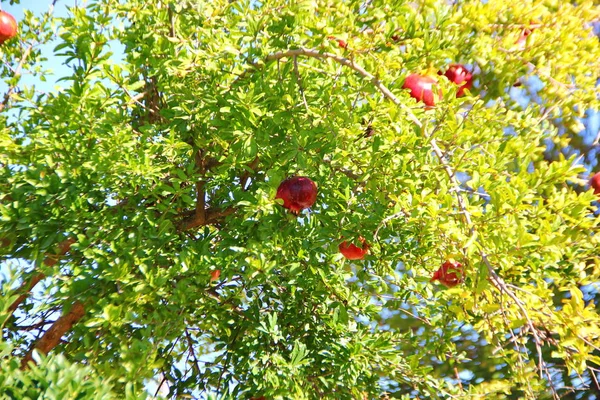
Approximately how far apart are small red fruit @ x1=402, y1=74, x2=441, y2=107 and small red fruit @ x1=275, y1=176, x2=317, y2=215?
402 mm

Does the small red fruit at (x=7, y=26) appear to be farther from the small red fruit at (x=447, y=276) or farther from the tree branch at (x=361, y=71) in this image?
the small red fruit at (x=447, y=276)

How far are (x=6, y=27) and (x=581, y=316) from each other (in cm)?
234

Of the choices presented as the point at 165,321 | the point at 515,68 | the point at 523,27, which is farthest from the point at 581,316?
the point at 165,321

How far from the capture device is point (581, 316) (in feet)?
5.10

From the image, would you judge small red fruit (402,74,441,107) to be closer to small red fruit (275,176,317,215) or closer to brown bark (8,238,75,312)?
small red fruit (275,176,317,215)

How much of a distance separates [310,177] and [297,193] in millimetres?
159

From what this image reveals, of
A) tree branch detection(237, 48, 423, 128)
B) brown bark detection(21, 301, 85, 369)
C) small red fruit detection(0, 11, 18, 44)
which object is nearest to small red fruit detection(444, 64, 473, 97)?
tree branch detection(237, 48, 423, 128)

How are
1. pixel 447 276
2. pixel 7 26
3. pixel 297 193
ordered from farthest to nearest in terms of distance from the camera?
pixel 7 26
pixel 447 276
pixel 297 193

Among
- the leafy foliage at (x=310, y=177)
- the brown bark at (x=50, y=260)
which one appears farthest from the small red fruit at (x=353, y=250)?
the brown bark at (x=50, y=260)

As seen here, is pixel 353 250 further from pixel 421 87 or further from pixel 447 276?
pixel 421 87

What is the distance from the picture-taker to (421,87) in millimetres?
1916

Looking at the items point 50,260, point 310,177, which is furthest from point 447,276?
point 50,260

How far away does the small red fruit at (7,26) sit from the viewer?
2590mm

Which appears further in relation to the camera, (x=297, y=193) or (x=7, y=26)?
(x=7, y=26)
